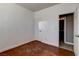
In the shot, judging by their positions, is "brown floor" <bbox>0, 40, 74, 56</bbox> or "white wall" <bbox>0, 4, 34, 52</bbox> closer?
"brown floor" <bbox>0, 40, 74, 56</bbox>

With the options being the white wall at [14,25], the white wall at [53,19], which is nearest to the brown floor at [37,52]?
the white wall at [14,25]

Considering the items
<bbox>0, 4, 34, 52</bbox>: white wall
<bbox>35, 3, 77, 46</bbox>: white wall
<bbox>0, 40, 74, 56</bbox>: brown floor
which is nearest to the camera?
<bbox>0, 40, 74, 56</bbox>: brown floor

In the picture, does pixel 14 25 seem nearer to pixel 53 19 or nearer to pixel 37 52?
pixel 37 52

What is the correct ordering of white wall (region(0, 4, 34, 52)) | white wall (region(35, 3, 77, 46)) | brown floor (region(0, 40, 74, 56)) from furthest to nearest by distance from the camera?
white wall (region(35, 3, 77, 46)), white wall (region(0, 4, 34, 52)), brown floor (region(0, 40, 74, 56))

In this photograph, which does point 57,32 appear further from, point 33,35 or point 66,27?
point 33,35

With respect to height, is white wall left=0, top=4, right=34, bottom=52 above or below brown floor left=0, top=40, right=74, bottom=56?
above

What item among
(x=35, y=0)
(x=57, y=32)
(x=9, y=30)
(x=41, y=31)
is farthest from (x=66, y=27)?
(x=35, y=0)

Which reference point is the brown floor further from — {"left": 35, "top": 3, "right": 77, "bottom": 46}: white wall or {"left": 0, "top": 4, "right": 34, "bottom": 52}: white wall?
{"left": 35, "top": 3, "right": 77, "bottom": 46}: white wall

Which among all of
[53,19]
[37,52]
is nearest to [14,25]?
[37,52]

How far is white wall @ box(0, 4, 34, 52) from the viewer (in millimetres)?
3240

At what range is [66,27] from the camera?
4.76 m

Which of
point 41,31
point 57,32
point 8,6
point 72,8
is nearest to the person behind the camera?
point 72,8

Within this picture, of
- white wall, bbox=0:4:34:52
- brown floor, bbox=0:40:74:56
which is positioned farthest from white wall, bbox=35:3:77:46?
white wall, bbox=0:4:34:52

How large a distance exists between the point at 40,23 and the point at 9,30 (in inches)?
85.2
